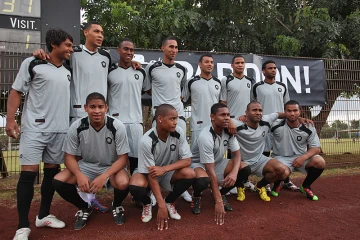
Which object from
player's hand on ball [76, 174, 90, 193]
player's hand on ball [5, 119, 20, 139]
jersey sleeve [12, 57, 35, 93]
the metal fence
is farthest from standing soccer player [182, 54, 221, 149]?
the metal fence

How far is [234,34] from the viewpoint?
807 cm

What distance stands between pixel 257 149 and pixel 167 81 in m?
1.75

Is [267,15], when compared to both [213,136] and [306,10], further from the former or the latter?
[213,136]

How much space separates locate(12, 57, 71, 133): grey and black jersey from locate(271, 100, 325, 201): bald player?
3224 mm

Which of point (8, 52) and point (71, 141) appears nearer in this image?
point (71, 141)

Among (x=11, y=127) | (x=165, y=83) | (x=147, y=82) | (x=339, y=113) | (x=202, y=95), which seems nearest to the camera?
(x=11, y=127)

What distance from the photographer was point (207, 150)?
13.0ft

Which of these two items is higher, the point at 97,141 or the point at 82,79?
the point at 82,79

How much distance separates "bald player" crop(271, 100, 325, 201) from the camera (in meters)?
4.73

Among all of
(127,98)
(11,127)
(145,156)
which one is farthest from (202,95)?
(11,127)

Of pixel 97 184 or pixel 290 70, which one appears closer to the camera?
pixel 97 184

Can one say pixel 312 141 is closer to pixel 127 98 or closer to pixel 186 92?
pixel 186 92

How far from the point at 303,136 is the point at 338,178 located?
2.06 meters

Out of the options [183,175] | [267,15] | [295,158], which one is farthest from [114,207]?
[267,15]
